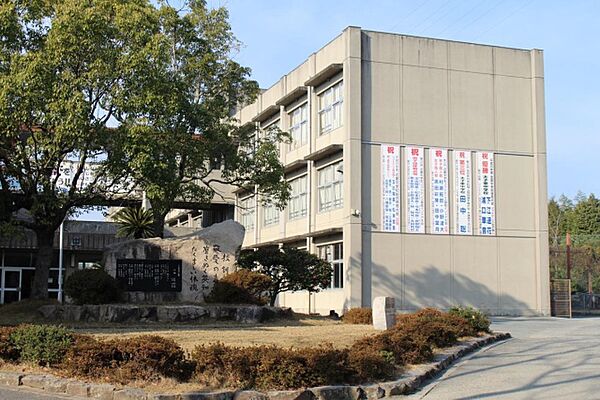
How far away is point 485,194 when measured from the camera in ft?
106

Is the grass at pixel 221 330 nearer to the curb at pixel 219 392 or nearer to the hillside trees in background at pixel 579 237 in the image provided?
the curb at pixel 219 392

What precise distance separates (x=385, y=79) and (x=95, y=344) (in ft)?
77.0

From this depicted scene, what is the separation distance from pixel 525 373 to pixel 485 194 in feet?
68.9

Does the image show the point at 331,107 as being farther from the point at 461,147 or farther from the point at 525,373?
the point at 525,373

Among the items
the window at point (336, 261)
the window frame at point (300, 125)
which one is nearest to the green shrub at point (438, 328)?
the window at point (336, 261)

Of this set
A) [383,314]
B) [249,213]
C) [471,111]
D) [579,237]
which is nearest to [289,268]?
[383,314]

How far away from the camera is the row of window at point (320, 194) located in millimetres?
32750

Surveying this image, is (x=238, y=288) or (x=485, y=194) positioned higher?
(x=485, y=194)

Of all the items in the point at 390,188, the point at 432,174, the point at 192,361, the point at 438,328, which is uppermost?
the point at 432,174

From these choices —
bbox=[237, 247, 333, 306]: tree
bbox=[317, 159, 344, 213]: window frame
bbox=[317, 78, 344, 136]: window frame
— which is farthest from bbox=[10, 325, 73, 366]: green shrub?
bbox=[317, 78, 344, 136]: window frame

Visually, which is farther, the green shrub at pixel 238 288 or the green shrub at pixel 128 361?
the green shrub at pixel 238 288

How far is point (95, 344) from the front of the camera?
34.0ft

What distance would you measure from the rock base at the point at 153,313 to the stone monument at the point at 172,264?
1.64 m

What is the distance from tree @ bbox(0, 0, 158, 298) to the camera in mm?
16969
